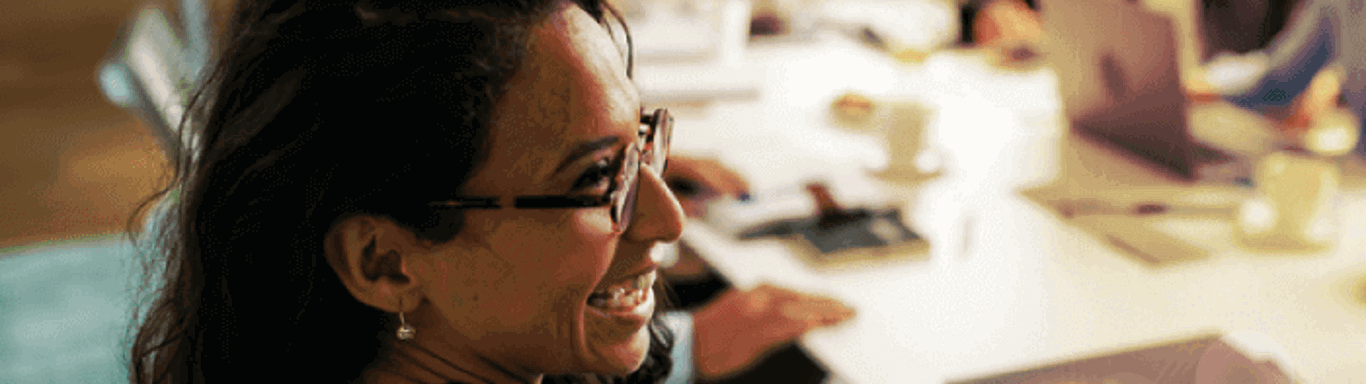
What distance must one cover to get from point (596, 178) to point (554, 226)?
0.04 m

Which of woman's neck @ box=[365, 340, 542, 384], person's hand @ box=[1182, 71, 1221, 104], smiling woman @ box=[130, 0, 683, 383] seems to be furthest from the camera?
person's hand @ box=[1182, 71, 1221, 104]

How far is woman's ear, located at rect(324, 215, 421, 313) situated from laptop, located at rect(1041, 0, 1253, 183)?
1.36 m

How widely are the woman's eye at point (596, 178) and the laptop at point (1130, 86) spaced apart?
124 centimetres

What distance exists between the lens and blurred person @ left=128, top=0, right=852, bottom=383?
634 millimetres

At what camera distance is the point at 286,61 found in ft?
2.16

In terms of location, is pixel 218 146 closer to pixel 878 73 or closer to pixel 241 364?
pixel 241 364

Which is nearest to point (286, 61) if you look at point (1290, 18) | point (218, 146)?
point (218, 146)

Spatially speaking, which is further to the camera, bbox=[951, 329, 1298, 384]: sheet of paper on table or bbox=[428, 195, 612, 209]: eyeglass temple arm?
bbox=[951, 329, 1298, 384]: sheet of paper on table

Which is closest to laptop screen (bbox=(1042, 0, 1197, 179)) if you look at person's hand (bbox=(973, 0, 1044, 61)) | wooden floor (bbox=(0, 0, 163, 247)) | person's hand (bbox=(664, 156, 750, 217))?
person's hand (bbox=(973, 0, 1044, 61))

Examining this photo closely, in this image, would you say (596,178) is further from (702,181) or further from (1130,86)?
(1130,86)

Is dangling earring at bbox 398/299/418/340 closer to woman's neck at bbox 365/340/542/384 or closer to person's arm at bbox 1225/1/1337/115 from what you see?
woman's neck at bbox 365/340/542/384

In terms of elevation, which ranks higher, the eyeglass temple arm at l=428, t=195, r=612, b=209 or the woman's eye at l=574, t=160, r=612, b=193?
the woman's eye at l=574, t=160, r=612, b=193

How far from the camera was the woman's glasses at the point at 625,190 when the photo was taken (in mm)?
659

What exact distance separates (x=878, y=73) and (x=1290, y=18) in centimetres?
136
